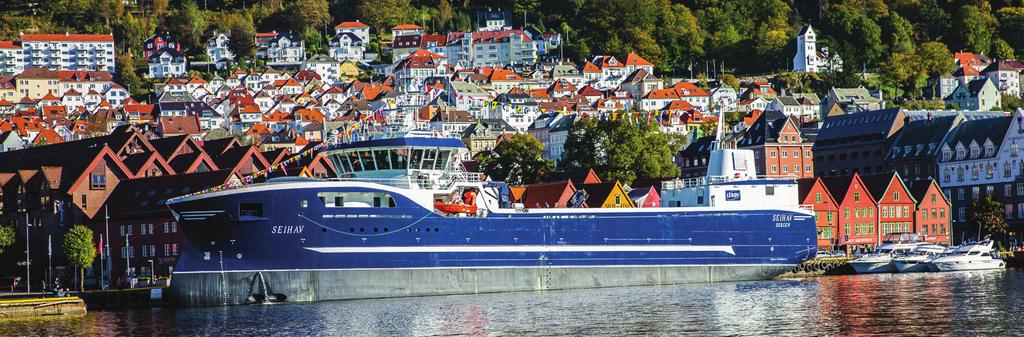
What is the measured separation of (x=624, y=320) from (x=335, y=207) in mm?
15282

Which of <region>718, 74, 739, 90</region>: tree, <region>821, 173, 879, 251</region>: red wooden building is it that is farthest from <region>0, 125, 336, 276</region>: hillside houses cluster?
<region>718, 74, 739, 90</region>: tree

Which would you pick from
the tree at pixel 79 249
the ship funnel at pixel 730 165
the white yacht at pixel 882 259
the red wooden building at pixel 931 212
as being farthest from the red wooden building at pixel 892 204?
the tree at pixel 79 249

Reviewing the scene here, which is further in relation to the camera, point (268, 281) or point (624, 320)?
point (268, 281)

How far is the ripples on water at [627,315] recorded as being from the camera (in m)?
50.6

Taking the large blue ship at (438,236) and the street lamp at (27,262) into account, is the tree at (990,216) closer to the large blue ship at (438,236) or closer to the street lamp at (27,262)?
the large blue ship at (438,236)

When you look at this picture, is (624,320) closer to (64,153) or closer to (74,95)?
(64,153)

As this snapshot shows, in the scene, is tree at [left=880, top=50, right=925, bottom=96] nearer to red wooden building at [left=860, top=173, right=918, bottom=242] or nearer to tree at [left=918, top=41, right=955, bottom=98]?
tree at [left=918, top=41, right=955, bottom=98]

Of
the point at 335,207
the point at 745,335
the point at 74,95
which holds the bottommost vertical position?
the point at 745,335

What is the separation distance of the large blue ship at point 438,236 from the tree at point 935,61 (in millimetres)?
119777

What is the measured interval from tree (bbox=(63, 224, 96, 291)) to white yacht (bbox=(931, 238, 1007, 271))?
43.4 m

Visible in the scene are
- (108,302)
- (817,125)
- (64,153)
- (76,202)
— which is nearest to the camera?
(108,302)

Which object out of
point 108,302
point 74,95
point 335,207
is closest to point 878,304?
point 335,207

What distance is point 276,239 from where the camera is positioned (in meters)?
63.5

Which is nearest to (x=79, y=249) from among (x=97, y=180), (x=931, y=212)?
(x=97, y=180)
